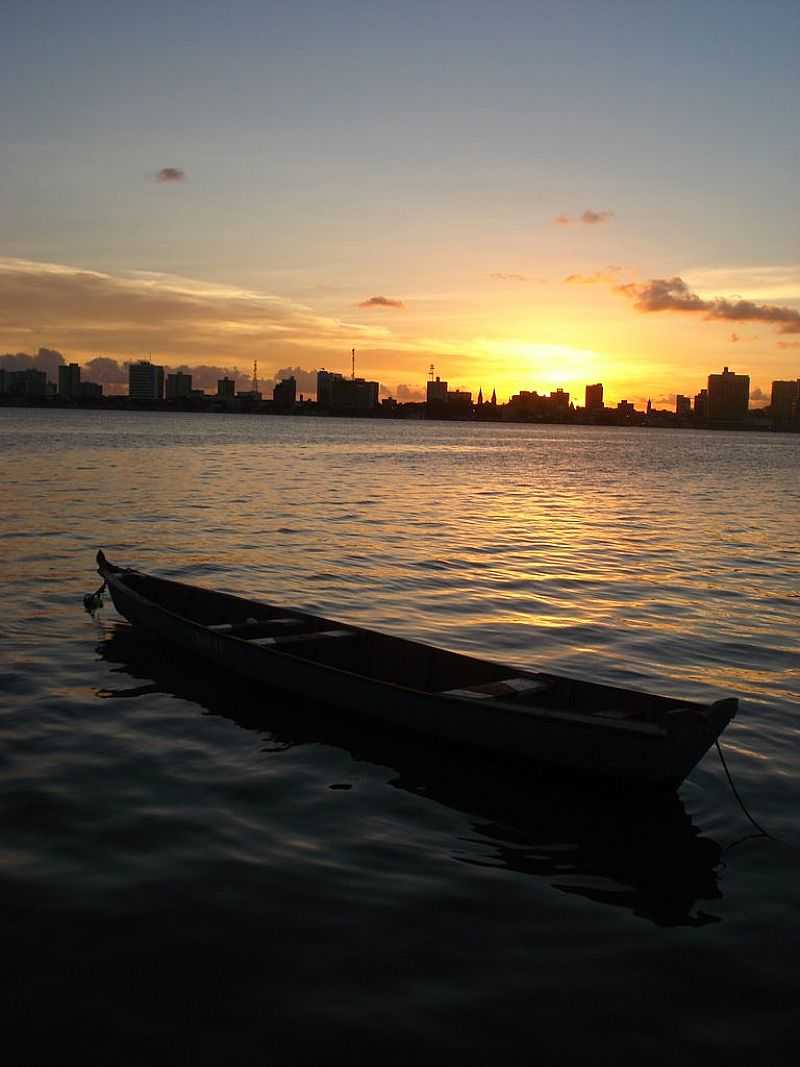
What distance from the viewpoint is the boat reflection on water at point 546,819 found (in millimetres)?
9641

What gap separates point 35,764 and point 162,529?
26589 millimetres

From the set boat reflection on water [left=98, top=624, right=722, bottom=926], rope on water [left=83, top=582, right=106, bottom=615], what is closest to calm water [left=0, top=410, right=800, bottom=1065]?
boat reflection on water [left=98, top=624, right=722, bottom=926]

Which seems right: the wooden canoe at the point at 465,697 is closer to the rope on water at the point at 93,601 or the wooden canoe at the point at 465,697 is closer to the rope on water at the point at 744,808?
the rope on water at the point at 744,808

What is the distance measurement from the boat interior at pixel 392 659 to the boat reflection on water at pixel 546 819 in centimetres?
95

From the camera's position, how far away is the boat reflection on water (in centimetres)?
964

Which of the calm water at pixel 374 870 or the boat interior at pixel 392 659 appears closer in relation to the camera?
the calm water at pixel 374 870

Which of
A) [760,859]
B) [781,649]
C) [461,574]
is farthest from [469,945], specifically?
[461,574]

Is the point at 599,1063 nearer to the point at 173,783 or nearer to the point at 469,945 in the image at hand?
the point at 469,945

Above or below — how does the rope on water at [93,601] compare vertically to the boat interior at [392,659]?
below

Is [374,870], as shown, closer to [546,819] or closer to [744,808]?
[546,819]

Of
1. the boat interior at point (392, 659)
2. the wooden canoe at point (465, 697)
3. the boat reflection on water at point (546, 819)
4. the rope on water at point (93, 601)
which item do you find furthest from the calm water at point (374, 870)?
the boat interior at point (392, 659)

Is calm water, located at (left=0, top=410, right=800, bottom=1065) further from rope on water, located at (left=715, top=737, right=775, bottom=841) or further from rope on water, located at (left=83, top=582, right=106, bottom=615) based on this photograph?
rope on water, located at (left=83, top=582, right=106, bottom=615)

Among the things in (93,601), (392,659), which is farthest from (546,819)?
(93,601)

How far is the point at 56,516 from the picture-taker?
40312mm
